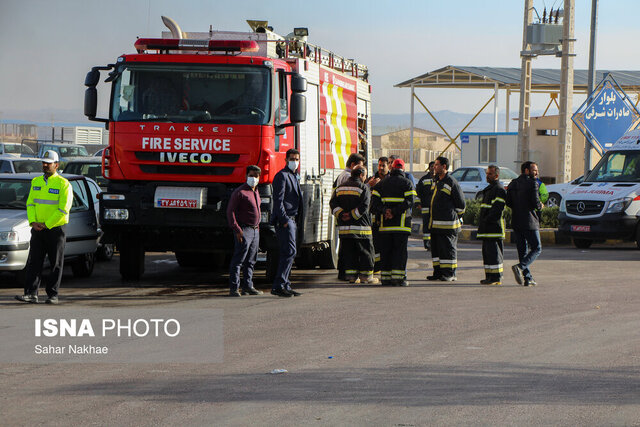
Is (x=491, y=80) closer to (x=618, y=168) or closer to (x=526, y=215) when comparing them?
(x=618, y=168)

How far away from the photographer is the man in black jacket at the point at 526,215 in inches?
581

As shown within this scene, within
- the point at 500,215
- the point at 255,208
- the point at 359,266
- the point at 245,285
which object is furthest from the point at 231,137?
the point at 500,215

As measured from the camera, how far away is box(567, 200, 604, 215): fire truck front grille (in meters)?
21.0

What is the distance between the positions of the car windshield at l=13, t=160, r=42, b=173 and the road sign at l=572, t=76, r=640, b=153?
513 inches

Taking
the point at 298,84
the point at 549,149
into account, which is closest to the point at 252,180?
the point at 298,84

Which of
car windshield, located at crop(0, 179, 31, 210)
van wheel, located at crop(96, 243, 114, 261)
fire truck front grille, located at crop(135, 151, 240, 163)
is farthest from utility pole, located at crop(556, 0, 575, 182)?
car windshield, located at crop(0, 179, 31, 210)

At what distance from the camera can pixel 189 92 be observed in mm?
13250

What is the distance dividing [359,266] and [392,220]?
885 millimetres

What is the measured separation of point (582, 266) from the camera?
17.7m

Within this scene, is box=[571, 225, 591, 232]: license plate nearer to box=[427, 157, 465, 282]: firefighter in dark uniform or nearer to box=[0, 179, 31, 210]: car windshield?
box=[427, 157, 465, 282]: firefighter in dark uniform

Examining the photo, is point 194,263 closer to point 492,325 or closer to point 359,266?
point 359,266

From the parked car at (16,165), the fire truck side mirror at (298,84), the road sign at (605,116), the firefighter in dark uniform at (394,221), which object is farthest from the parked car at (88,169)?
the road sign at (605,116)

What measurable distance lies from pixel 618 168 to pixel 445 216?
8.28 meters

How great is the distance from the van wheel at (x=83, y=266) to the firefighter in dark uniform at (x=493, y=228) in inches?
229
